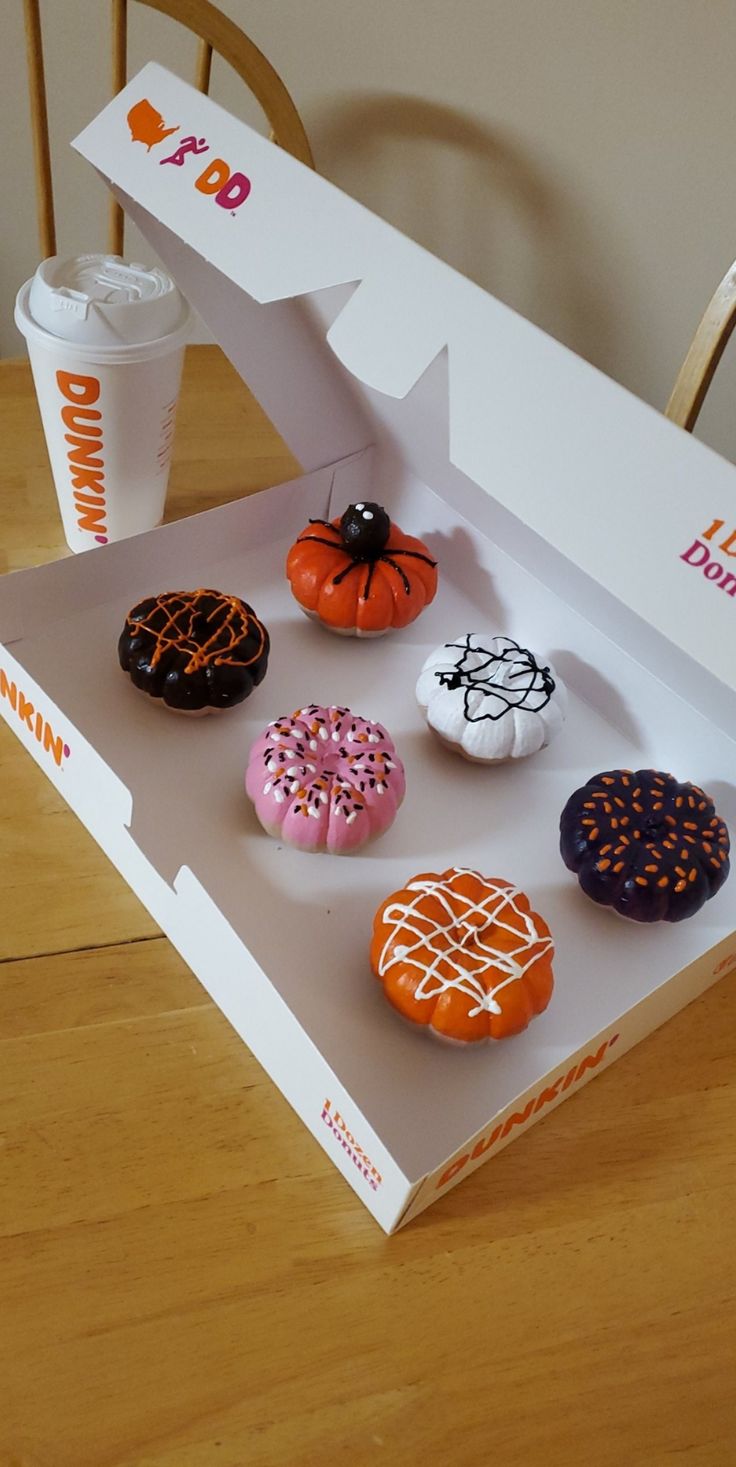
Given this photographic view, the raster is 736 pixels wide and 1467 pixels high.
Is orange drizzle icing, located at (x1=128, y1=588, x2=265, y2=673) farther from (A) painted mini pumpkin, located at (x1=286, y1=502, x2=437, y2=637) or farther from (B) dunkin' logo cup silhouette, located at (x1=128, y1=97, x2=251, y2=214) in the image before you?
(B) dunkin' logo cup silhouette, located at (x1=128, y1=97, x2=251, y2=214)

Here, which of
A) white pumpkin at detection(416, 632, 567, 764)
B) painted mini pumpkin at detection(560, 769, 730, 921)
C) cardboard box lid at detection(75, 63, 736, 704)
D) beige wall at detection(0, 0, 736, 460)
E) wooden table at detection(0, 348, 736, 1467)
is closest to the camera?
wooden table at detection(0, 348, 736, 1467)

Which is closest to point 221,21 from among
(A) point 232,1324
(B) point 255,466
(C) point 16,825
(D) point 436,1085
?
(B) point 255,466

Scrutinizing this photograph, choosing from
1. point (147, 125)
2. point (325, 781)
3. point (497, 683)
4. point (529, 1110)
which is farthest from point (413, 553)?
point (529, 1110)

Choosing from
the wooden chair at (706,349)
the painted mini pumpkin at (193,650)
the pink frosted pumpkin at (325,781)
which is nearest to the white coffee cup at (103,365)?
the painted mini pumpkin at (193,650)

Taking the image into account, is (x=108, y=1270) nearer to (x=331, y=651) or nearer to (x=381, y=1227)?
(x=381, y=1227)

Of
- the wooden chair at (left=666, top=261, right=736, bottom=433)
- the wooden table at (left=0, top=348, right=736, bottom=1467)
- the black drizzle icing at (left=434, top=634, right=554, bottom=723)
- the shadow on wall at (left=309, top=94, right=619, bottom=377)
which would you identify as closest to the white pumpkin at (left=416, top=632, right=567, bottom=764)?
the black drizzle icing at (left=434, top=634, right=554, bottom=723)

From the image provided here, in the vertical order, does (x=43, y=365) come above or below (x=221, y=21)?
below
